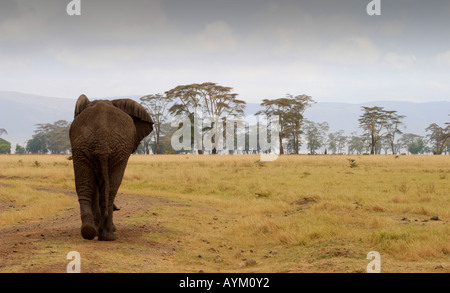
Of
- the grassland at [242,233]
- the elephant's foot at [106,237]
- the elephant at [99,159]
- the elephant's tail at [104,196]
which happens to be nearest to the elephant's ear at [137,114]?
the elephant at [99,159]

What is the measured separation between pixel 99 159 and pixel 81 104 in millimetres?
1427

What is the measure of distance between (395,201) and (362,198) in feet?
3.75

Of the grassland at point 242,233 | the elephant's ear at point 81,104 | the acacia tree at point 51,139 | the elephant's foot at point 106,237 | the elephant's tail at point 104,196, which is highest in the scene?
the acacia tree at point 51,139

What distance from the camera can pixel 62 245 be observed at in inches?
281

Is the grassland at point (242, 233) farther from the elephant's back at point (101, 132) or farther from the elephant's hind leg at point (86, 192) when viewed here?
the elephant's back at point (101, 132)

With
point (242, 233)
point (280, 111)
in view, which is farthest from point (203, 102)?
point (242, 233)

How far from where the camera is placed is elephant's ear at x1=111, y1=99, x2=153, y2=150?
8766 mm

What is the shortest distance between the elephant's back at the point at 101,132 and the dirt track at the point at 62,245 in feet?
5.27

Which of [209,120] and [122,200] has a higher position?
[209,120]

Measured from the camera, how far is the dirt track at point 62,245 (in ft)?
19.3

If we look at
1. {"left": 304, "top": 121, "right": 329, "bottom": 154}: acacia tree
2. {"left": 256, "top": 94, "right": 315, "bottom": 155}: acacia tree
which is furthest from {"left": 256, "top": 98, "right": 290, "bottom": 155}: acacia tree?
{"left": 304, "top": 121, "right": 329, "bottom": 154}: acacia tree
